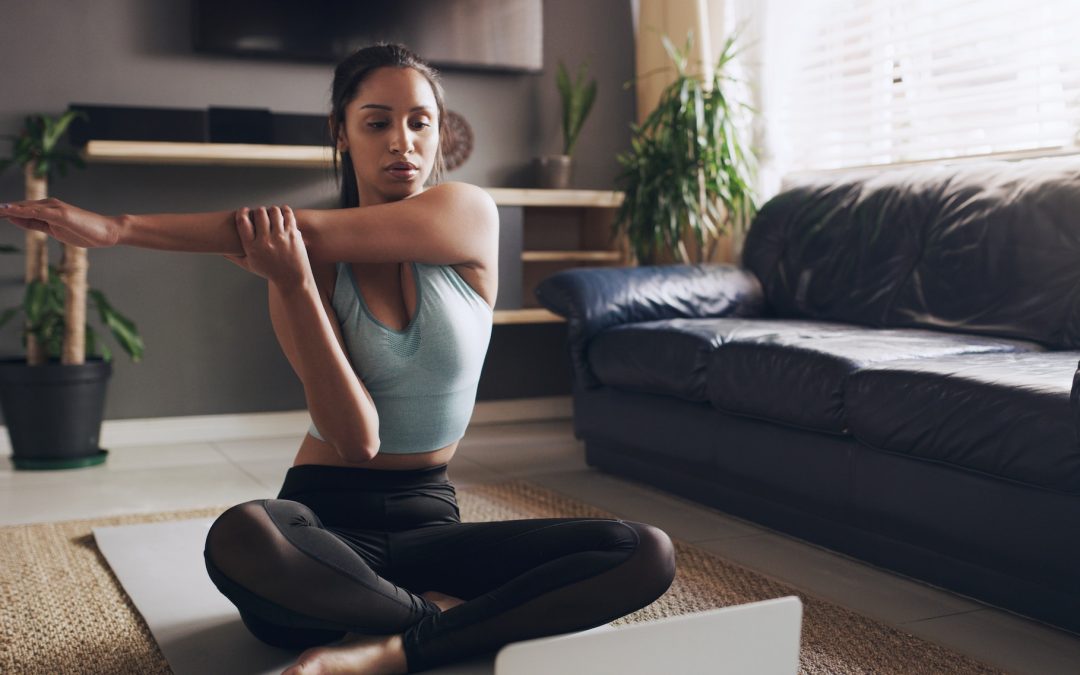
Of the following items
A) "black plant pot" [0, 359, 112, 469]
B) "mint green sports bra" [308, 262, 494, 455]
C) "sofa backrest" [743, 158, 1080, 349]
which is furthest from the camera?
"black plant pot" [0, 359, 112, 469]

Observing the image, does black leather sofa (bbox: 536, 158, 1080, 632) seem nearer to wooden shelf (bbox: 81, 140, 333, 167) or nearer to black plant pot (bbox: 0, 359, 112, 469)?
wooden shelf (bbox: 81, 140, 333, 167)

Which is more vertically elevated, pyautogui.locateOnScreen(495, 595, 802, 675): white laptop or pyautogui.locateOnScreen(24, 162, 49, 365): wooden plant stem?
pyautogui.locateOnScreen(24, 162, 49, 365): wooden plant stem

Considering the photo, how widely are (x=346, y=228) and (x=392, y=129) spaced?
0.62ft

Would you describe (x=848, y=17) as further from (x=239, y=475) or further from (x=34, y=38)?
(x=34, y=38)

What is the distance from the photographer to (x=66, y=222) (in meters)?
1.34

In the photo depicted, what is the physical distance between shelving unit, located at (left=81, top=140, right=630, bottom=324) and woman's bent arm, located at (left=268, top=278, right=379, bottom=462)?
1.85m

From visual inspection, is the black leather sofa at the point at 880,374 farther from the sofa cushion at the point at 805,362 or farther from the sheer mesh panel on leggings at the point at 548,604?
the sheer mesh panel on leggings at the point at 548,604

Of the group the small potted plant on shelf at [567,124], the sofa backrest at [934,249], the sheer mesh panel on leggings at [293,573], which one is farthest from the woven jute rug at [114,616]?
the small potted plant on shelf at [567,124]

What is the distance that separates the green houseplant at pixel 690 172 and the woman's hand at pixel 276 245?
2538 millimetres

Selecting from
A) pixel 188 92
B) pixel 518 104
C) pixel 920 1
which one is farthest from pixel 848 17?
pixel 188 92

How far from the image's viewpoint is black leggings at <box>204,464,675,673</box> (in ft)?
4.72

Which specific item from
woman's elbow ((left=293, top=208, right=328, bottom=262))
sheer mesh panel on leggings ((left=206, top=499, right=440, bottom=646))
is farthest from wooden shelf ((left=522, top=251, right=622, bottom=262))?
sheer mesh panel on leggings ((left=206, top=499, right=440, bottom=646))

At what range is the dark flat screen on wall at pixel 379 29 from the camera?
12.7ft

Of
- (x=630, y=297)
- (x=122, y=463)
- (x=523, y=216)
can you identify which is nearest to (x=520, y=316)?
(x=523, y=216)
